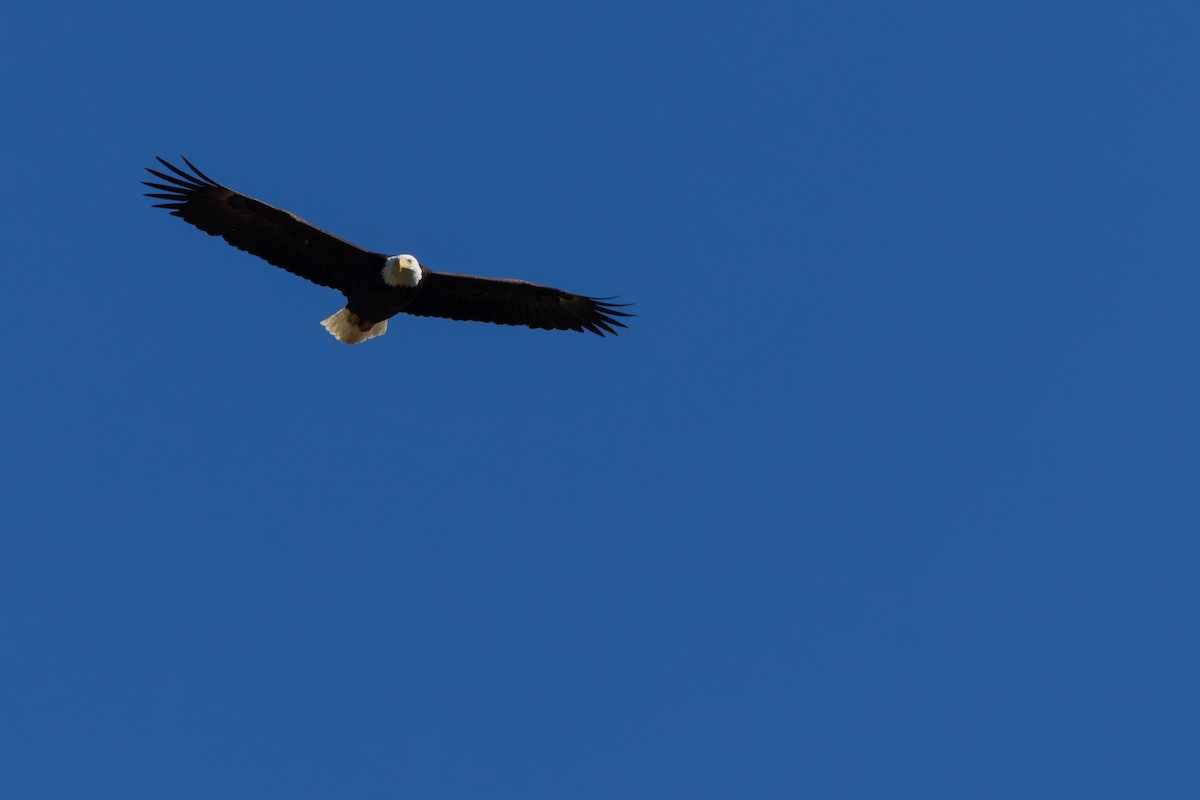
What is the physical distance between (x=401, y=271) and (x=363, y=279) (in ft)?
1.81

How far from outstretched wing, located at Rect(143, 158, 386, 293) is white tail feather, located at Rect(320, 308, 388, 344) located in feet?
1.64

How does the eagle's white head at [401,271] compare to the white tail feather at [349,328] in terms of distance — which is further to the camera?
the white tail feather at [349,328]

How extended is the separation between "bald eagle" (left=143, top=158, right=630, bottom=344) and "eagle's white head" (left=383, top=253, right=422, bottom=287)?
0.03 ft

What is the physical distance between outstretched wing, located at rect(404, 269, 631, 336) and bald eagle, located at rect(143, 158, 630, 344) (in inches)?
Answer: 0.4

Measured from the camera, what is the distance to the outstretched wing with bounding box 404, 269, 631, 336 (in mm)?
13672

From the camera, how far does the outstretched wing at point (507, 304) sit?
13.7m

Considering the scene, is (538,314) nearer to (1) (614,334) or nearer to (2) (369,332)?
(1) (614,334)

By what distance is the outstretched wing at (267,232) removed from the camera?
12930 mm

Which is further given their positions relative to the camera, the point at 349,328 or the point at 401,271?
the point at 349,328

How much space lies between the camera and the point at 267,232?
13.2 metres

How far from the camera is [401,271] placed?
12992 mm

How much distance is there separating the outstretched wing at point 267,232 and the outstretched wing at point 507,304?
0.76m

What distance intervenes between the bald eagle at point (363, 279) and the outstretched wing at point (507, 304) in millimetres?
11

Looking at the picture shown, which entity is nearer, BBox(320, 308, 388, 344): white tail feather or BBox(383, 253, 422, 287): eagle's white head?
BBox(383, 253, 422, 287): eagle's white head
